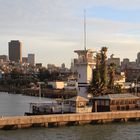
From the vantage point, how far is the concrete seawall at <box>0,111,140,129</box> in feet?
174

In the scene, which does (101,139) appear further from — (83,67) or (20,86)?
(20,86)

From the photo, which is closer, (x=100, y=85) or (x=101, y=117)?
(x=101, y=117)

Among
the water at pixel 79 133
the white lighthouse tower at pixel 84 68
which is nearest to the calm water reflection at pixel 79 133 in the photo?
the water at pixel 79 133

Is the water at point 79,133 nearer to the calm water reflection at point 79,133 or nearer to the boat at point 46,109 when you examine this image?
the calm water reflection at point 79,133

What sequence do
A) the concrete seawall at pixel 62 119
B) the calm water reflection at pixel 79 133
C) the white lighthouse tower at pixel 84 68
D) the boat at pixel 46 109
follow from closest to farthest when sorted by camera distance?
the calm water reflection at pixel 79 133, the concrete seawall at pixel 62 119, the boat at pixel 46 109, the white lighthouse tower at pixel 84 68

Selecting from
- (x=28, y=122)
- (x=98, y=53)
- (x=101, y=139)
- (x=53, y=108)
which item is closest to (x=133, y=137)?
(x=101, y=139)

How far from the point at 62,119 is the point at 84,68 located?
19259 mm

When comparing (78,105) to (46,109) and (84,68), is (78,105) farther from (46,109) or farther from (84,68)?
(84,68)

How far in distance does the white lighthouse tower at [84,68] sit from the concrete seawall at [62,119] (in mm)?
12653

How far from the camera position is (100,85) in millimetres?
71250

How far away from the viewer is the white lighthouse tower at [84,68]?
73.9 m

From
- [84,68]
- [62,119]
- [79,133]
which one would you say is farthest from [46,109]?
[84,68]

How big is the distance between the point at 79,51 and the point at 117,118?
17536mm

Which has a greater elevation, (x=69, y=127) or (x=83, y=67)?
(x=83, y=67)
